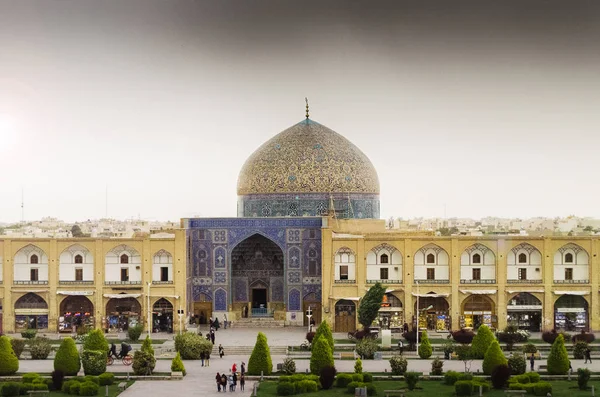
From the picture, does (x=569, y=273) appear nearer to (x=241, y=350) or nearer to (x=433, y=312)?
(x=433, y=312)

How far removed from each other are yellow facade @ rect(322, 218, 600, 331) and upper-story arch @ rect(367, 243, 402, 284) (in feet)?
0.60

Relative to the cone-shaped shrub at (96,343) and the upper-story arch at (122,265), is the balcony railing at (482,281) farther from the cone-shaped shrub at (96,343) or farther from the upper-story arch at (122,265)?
the cone-shaped shrub at (96,343)

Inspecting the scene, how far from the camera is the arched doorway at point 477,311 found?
167 feet

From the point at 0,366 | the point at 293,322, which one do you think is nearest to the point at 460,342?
the point at 293,322

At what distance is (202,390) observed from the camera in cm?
3762

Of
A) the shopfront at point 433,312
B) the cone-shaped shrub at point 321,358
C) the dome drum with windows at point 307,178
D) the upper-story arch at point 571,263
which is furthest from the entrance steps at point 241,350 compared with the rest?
the upper-story arch at point 571,263

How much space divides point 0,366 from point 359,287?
15.8 metres

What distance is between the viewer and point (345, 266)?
51.6 meters

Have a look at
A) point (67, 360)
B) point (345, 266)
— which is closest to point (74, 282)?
point (345, 266)

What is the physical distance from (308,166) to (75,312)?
11.1 m

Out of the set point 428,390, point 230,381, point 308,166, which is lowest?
point 428,390

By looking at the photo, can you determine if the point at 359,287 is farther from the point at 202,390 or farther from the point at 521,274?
the point at 202,390

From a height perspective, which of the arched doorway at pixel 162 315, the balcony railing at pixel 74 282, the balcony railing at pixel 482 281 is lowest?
the arched doorway at pixel 162 315

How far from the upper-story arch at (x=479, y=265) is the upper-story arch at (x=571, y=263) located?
239 cm
